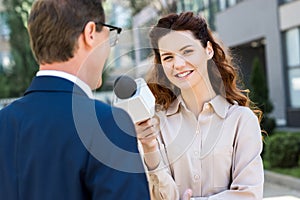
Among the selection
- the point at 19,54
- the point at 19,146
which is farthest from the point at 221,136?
the point at 19,54

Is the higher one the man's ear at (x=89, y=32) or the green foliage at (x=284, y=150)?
the man's ear at (x=89, y=32)

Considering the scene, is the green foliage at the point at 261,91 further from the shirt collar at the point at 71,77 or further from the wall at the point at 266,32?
the shirt collar at the point at 71,77

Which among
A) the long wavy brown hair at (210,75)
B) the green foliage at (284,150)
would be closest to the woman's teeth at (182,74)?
the long wavy brown hair at (210,75)

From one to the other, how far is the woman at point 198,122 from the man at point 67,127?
62cm

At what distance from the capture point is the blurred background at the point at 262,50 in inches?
401

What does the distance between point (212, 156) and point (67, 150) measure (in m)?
0.98

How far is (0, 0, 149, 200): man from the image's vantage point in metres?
1.51

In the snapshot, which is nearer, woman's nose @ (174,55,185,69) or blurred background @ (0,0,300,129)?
A: woman's nose @ (174,55,185,69)

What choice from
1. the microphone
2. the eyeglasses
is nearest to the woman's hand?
the microphone

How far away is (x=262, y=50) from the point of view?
24.7 meters

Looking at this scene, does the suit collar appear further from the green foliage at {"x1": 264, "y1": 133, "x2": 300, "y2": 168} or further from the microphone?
the green foliage at {"x1": 264, "y1": 133, "x2": 300, "y2": 168}

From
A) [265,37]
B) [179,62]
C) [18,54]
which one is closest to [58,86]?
[179,62]

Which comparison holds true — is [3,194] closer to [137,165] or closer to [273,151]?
[137,165]

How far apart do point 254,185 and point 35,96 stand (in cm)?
109
